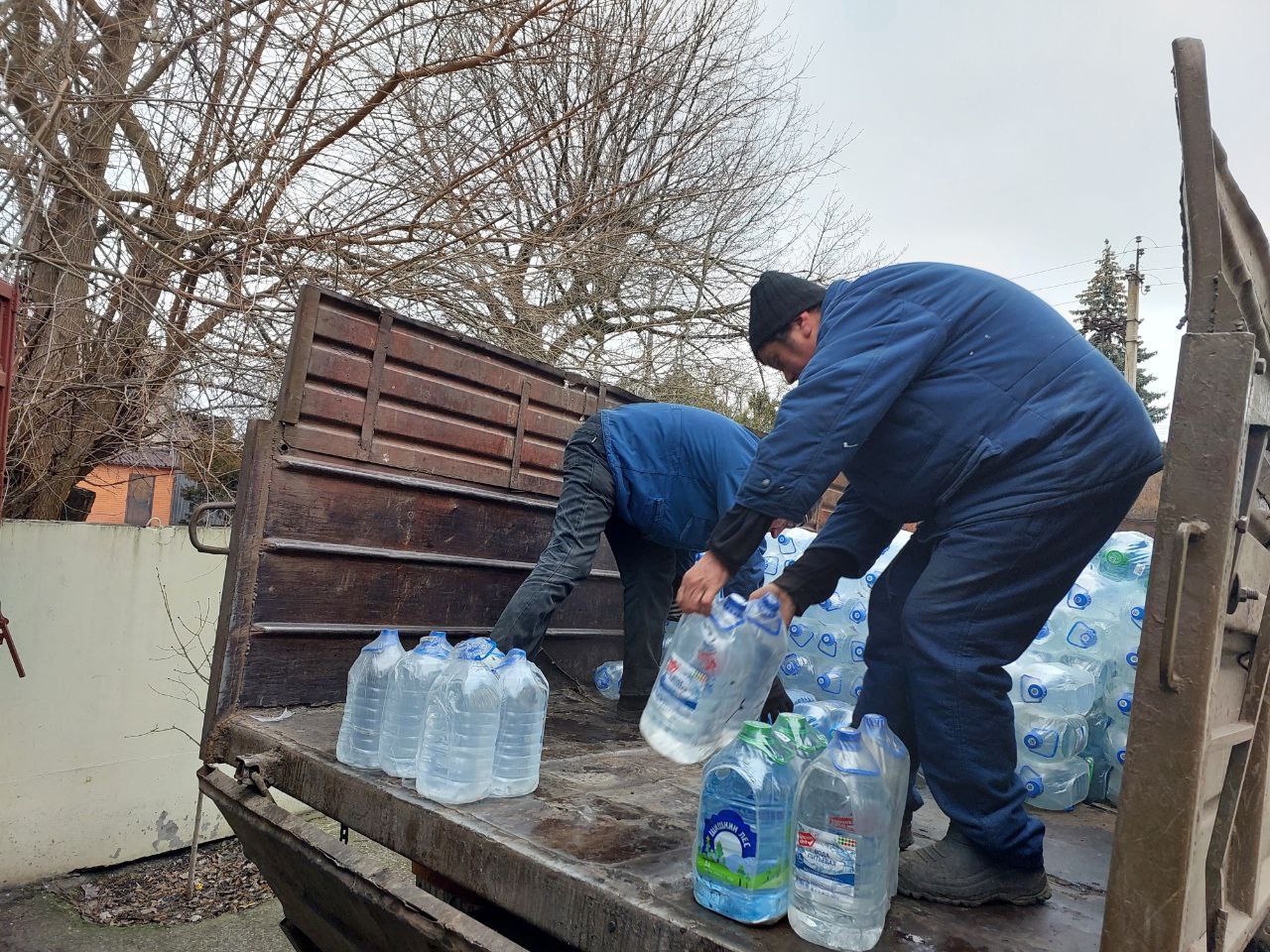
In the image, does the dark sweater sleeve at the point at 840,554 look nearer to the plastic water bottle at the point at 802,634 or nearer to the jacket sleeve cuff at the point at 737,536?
the jacket sleeve cuff at the point at 737,536

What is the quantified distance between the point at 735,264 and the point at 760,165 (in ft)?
4.71

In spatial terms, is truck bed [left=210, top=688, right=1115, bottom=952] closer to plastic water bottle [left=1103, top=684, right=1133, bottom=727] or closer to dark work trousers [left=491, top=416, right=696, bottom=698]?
plastic water bottle [left=1103, top=684, right=1133, bottom=727]

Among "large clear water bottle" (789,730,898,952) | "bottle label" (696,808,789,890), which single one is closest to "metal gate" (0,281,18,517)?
"bottle label" (696,808,789,890)

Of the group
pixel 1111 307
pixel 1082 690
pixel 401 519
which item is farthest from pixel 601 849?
pixel 1111 307

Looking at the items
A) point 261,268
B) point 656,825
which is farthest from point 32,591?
point 656,825

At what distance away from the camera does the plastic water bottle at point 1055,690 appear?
2885 mm

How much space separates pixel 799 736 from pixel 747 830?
0.88ft

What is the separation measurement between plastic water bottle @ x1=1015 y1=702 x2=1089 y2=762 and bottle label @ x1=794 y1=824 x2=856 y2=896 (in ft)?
4.95

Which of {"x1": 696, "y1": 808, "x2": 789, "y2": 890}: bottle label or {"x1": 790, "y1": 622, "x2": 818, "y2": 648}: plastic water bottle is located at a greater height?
{"x1": 790, "y1": 622, "x2": 818, "y2": 648}: plastic water bottle

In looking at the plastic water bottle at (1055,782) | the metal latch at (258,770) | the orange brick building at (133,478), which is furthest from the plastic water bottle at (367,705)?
the orange brick building at (133,478)

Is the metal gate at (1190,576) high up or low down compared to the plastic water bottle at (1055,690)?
up

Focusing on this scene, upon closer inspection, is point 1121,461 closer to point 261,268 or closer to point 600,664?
point 600,664

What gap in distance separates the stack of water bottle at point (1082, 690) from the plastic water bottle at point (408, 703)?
179 cm

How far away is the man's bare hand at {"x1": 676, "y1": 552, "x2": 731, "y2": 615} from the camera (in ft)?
6.61
